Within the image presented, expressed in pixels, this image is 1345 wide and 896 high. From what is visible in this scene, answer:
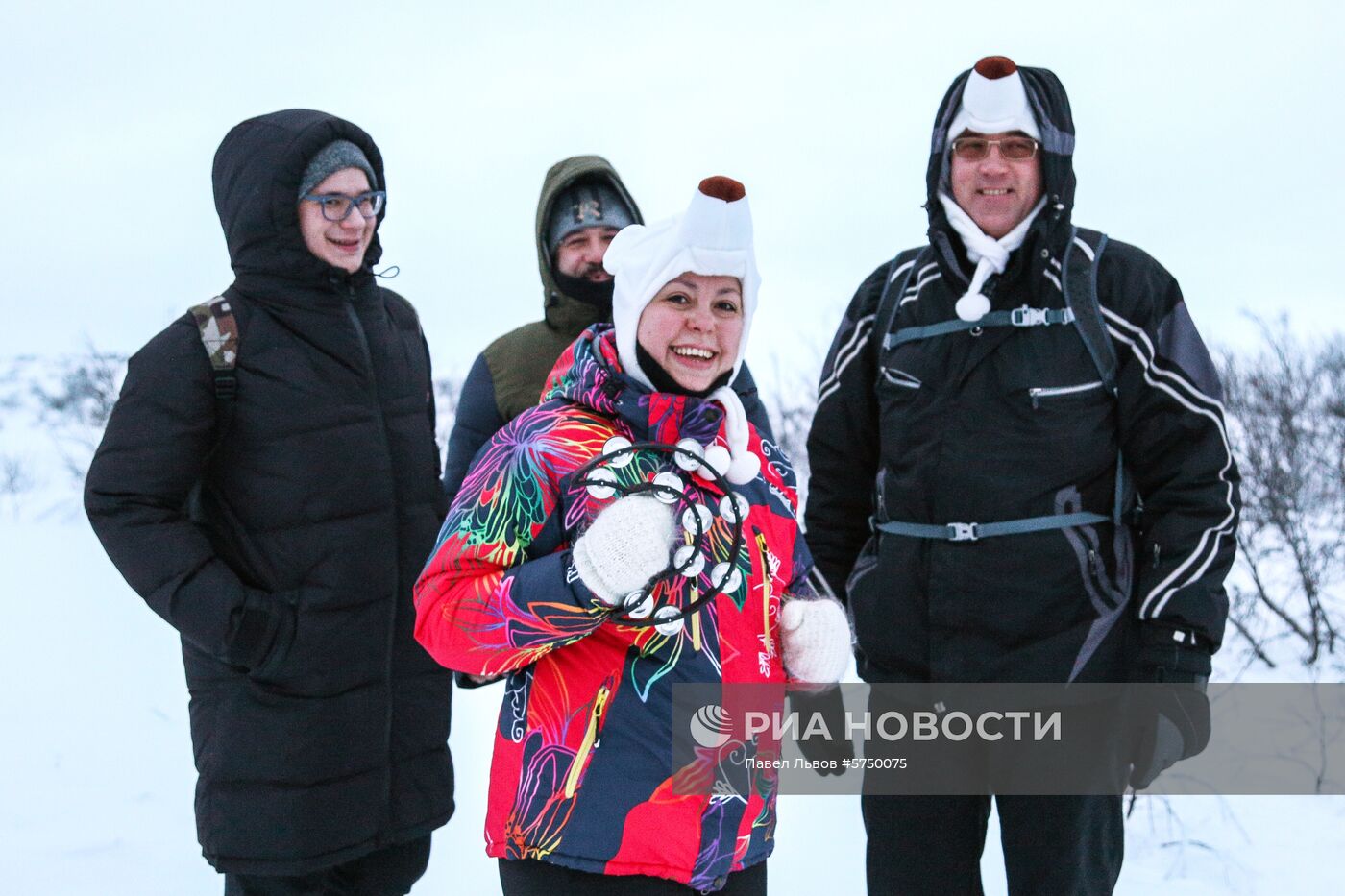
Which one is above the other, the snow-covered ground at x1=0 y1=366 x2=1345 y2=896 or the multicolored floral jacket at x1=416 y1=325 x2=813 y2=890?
the multicolored floral jacket at x1=416 y1=325 x2=813 y2=890

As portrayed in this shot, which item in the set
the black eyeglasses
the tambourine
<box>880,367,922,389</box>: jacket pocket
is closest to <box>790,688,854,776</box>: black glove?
the tambourine

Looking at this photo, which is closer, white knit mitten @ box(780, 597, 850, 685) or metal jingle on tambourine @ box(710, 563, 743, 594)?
metal jingle on tambourine @ box(710, 563, 743, 594)

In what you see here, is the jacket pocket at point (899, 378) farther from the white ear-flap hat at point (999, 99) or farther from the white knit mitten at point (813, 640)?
the white knit mitten at point (813, 640)

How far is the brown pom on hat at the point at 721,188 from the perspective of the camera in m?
2.03

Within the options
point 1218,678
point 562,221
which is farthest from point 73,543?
point 1218,678

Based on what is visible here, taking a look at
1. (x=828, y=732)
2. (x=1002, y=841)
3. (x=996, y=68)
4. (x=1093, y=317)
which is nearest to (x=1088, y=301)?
(x=1093, y=317)

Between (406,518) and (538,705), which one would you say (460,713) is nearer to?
(406,518)

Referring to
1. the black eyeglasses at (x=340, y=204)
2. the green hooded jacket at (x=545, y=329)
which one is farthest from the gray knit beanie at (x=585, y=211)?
the black eyeglasses at (x=340, y=204)

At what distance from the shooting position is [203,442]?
2.42 metres

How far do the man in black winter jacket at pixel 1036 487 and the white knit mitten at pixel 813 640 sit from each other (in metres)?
0.57

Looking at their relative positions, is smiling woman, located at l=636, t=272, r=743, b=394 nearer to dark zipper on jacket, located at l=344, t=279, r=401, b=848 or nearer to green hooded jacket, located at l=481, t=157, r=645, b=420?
dark zipper on jacket, located at l=344, t=279, r=401, b=848

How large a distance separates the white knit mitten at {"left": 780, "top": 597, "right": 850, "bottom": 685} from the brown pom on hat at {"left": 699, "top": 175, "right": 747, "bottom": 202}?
747 millimetres

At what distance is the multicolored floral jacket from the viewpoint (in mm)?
1905

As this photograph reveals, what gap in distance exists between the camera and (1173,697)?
2461 mm
